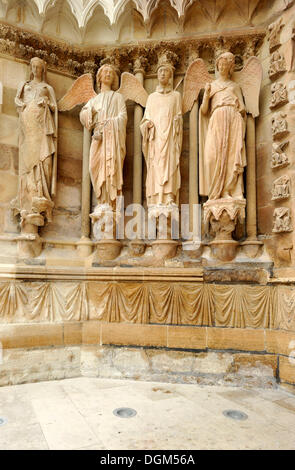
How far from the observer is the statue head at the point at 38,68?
4840mm

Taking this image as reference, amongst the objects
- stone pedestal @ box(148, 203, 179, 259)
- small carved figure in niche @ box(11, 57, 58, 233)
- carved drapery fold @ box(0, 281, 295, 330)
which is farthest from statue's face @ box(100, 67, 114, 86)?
carved drapery fold @ box(0, 281, 295, 330)

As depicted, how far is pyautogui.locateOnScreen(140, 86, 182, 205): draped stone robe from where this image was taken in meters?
4.59

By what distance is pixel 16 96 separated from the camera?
4.75m

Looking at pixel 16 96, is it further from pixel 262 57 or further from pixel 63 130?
pixel 262 57

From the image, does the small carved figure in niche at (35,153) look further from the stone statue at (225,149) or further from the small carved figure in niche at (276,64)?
the small carved figure in niche at (276,64)

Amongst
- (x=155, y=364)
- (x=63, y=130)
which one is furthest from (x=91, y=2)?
(x=155, y=364)

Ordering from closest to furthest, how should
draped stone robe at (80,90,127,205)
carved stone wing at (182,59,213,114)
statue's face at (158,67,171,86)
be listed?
1. draped stone robe at (80,90,127,205)
2. statue's face at (158,67,171,86)
3. carved stone wing at (182,59,213,114)

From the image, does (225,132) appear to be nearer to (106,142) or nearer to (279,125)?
(279,125)

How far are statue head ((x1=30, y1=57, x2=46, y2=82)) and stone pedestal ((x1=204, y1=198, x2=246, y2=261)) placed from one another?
289 cm

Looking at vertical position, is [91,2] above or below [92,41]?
above

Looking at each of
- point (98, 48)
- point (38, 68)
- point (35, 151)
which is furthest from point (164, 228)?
point (98, 48)

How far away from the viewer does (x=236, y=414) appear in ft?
10.5

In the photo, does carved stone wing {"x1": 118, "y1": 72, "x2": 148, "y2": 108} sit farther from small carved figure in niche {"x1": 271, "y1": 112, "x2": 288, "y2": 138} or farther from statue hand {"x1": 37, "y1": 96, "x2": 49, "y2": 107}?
small carved figure in niche {"x1": 271, "y1": 112, "x2": 288, "y2": 138}
